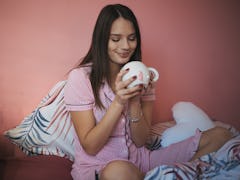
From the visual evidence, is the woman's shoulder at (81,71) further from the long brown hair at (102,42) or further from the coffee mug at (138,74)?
the coffee mug at (138,74)

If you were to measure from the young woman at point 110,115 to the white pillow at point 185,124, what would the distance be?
17cm

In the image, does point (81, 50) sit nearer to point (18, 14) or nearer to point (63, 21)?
point (63, 21)

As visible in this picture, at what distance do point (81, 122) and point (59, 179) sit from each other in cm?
26

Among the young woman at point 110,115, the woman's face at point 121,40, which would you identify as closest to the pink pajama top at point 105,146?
the young woman at point 110,115

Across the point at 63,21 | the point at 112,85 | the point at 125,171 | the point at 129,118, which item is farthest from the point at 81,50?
the point at 125,171

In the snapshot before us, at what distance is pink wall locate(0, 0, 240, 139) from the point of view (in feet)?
4.93

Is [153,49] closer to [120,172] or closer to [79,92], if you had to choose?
[79,92]

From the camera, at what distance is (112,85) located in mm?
1216

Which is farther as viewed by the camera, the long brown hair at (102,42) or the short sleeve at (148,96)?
the short sleeve at (148,96)

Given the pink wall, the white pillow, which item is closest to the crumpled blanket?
the white pillow

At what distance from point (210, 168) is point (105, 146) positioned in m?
0.37

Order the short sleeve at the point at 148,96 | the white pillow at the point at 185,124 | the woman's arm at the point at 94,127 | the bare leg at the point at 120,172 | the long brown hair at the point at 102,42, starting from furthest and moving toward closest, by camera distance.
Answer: the white pillow at the point at 185,124 < the short sleeve at the point at 148,96 < the long brown hair at the point at 102,42 < the woman's arm at the point at 94,127 < the bare leg at the point at 120,172

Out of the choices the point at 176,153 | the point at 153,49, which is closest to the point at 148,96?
the point at 176,153

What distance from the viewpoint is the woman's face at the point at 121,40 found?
1.11 m
